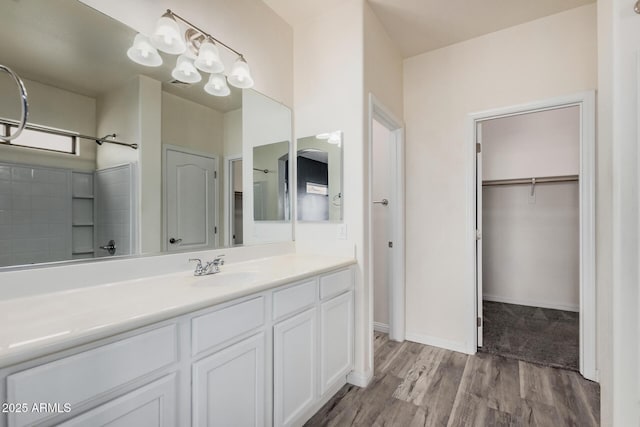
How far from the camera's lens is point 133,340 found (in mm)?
879

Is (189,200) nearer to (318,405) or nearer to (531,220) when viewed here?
(318,405)

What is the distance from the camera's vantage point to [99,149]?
51.8 inches

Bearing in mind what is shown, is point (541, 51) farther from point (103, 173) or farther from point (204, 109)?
point (103, 173)

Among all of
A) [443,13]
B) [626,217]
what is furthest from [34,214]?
[443,13]

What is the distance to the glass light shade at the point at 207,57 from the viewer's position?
66.2 inches

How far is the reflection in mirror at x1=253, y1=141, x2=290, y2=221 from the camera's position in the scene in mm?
2188

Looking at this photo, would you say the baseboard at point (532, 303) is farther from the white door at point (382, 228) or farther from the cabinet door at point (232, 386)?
the cabinet door at point (232, 386)

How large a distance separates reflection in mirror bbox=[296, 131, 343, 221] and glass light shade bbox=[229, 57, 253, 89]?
0.61 meters

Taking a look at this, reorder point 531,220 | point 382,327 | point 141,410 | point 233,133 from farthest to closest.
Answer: point 531,220
point 382,327
point 233,133
point 141,410

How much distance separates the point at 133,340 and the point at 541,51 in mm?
3269

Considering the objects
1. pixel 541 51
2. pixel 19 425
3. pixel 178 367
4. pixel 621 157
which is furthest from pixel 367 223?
pixel 541 51

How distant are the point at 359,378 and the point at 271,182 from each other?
5.28 ft

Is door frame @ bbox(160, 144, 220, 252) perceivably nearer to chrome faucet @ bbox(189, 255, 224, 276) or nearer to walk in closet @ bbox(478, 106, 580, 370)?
chrome faucet @ bbox(189, 255, 224, 276)

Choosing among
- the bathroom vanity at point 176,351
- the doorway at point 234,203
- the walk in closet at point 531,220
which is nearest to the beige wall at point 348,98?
the bathroom vanity at point 176,351
